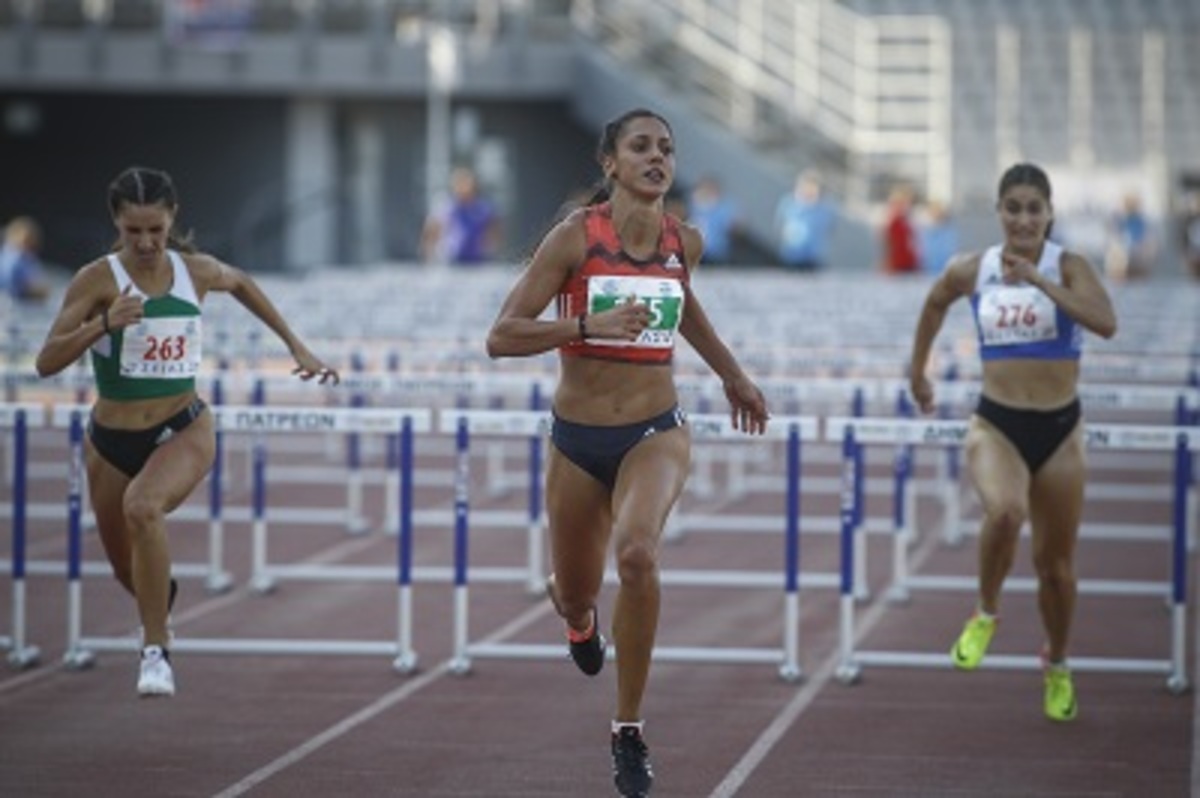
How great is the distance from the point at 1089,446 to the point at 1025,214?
127 centimetres

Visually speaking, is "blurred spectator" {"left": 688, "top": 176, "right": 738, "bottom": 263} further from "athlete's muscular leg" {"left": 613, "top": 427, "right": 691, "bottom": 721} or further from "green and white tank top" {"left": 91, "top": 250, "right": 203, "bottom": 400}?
"athlete's muscular leg" {"left": 613, "top": 427, "right": 691, "bottom": 721}

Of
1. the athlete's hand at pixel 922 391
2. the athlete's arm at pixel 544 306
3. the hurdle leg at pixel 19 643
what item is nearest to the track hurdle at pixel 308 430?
the hurdle leg at pixel 19 643

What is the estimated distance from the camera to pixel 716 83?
1759 inches

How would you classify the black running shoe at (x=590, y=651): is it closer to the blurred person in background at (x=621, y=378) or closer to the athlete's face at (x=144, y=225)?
the blurred person in background at (x=621, y=378)

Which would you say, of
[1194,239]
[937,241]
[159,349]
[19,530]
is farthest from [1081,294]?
[1194,239]

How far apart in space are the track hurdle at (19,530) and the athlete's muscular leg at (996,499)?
12.2ft

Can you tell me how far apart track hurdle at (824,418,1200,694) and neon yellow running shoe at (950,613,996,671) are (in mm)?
948

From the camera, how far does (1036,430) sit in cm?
1084

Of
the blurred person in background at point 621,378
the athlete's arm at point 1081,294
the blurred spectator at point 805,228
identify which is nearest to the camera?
the blurred person in background at point 621,378

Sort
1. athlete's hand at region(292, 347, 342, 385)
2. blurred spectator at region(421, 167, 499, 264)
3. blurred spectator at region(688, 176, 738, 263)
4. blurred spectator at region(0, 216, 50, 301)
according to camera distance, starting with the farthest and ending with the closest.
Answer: blurred spectator at region(688, 176, 738, 263) → blurred spectator at region(421, 167, 499, 264) → blurred spectator at region(0, 216, 50, 301) → athlete's hand at region(292, 347, 342, 385)

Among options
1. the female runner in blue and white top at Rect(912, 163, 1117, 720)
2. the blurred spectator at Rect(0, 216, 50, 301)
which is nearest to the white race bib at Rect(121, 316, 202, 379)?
the female runner in blue and white top at Rect(912, 163, 1117, 720)

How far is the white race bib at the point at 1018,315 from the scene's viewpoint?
1087 centimetres

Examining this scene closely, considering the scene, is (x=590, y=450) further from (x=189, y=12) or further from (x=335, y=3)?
(x=335, y=3)

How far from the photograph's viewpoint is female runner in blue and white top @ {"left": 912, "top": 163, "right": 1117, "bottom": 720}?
35.2 feet
